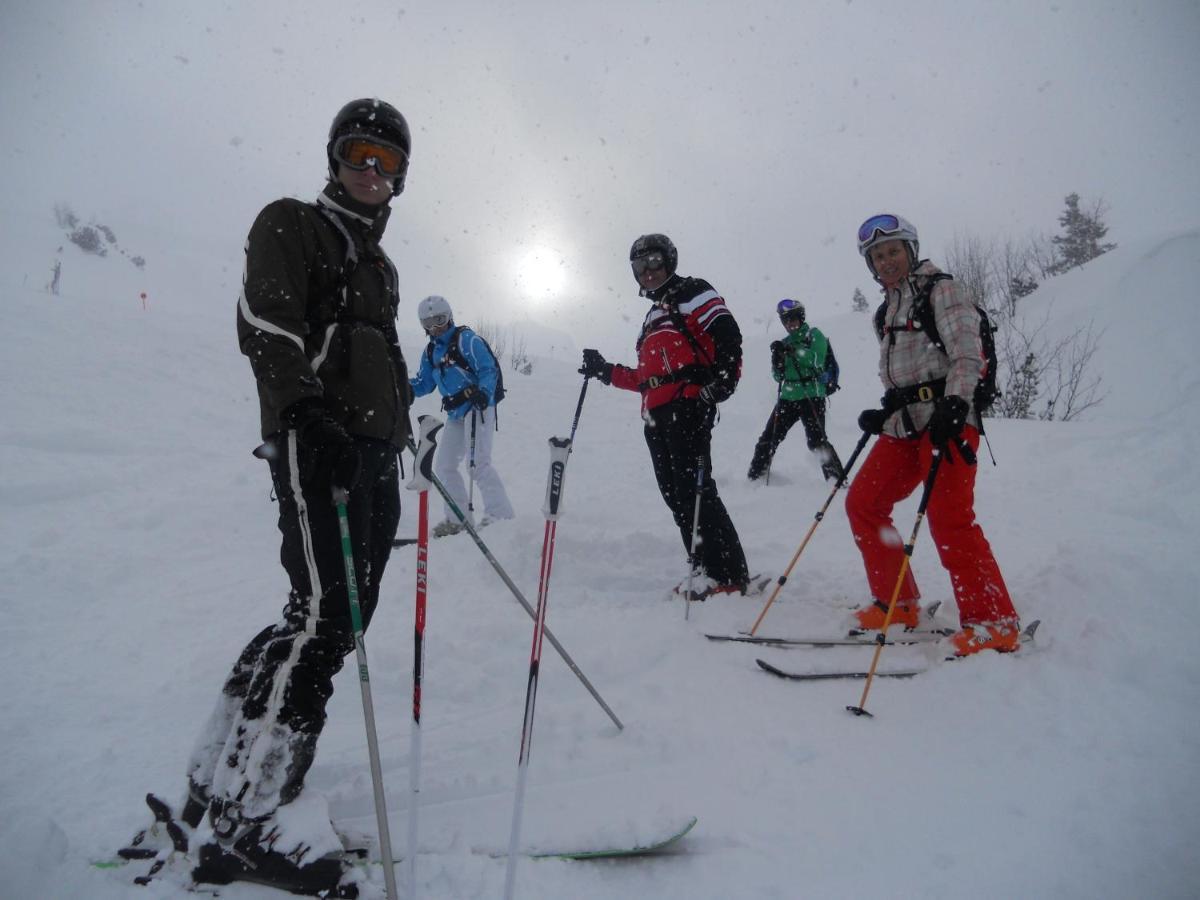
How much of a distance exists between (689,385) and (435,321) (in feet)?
11.7

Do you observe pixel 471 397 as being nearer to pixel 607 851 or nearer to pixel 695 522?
pixel 695 522

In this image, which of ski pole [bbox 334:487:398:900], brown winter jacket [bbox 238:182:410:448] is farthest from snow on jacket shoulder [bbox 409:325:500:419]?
ski pole [bbox 334:487:398:900]

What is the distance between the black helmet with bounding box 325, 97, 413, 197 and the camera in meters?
2.28

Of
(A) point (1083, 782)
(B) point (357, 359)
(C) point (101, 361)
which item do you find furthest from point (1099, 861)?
(C) point (101, 361)

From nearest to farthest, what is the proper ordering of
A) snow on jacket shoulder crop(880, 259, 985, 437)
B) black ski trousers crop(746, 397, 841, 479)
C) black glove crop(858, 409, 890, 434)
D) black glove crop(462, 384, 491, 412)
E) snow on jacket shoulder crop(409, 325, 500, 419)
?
snow on jacket shoulder crop(880, 259, 985, 437)
black glove crop(858, 409, 890, 434)
black glove crop(462, 384, 491, 412)
snow on jacket shoulder crop(409, 325, 500, 419)
black ski trousers crop(746, 397, 841, 479)

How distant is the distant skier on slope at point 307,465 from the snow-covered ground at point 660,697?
0.68 ft

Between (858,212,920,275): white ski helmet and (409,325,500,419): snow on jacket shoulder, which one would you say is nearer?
(858,212,920,275): white ski helmet

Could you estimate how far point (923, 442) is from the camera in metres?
3.45

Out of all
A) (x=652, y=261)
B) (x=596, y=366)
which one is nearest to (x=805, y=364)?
(x=596, y=366)

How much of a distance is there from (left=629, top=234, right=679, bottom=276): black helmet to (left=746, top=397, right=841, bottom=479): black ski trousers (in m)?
4.01

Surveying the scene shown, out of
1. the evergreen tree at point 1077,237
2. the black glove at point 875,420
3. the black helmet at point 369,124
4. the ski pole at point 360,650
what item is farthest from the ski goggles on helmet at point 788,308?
the evergreen tree at point 1077,237

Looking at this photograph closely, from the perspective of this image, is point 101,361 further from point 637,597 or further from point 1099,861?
point 1099,861

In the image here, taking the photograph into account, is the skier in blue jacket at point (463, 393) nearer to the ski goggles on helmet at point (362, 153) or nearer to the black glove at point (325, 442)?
the ski goggles on helmet at point (362, 153)

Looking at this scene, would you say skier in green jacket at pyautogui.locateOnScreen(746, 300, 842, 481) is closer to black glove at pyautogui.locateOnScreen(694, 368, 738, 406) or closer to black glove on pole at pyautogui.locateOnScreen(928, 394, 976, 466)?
black glove at pyautogui.locateOnScreen(694, 368, 738, 406)
